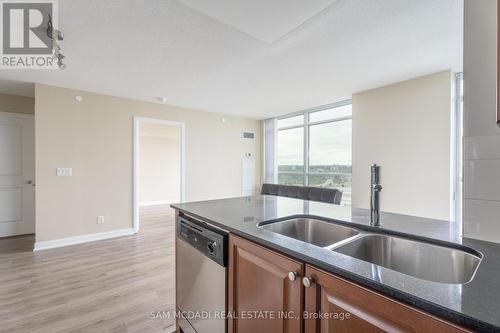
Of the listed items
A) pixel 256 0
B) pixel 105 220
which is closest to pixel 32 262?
pixel 105 220

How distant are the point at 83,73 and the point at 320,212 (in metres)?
3.44

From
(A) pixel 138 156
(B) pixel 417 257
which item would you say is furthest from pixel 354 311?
(A) pixel 138 156

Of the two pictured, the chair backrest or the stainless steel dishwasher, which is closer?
the stainless steel dishwasher

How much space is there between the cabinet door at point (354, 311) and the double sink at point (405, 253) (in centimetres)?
22

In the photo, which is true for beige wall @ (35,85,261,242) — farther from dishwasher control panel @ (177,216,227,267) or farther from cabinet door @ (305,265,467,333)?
cabinet door @ (305,265,467,333)

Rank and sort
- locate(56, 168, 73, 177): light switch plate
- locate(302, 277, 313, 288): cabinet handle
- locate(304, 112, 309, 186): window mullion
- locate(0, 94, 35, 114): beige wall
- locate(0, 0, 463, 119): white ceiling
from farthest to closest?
locate(304, 112, 309, 186): window mullion < locate(0, 94, 35, 114): beige wall < locate(56, 168, 73, 177): light switch plate < locate(0, 0, 463, 119): white ceiling < locate(302, 277, 313, 288): cabinet handle

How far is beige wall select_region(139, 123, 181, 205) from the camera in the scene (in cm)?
736

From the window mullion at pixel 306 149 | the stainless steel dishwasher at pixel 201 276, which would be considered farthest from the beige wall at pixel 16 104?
the window mullion at pixel 306 149

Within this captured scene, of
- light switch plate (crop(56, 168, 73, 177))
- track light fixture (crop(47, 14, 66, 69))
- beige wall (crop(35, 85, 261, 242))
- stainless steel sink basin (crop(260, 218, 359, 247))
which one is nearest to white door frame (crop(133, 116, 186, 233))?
beige wall (crop(35, 85, 261, 242))

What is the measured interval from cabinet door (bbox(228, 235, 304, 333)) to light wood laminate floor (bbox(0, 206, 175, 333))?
107 cm

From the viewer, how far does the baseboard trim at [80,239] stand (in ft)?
11.2

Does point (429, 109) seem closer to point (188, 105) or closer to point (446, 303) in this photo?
point (446, 303)

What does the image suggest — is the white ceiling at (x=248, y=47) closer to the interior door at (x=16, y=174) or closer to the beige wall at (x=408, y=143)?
the beige wall at (x=408, y=143)

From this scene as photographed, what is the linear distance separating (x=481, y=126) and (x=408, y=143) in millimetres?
2657
